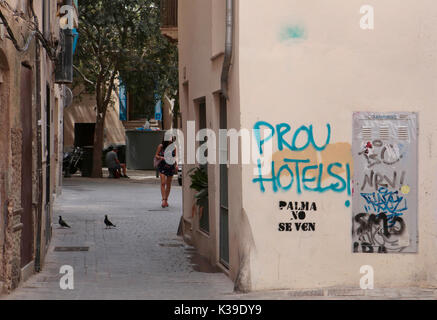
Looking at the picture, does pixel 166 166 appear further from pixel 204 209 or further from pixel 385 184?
pixel 385 184

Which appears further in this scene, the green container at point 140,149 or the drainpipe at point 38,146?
the green container at point 140,149

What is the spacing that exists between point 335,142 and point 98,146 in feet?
76.9

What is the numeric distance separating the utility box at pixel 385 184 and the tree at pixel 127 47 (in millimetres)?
20590

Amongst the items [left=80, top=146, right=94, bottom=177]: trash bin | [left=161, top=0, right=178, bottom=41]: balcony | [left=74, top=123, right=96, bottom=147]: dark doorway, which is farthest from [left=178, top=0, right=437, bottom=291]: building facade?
[left=74, top=123, right=96, bottom=147]: dark doorway

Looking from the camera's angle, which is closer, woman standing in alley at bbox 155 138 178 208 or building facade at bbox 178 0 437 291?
building facade at bbox 178 0 437 291

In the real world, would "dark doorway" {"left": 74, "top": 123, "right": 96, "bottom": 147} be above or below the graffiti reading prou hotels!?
above

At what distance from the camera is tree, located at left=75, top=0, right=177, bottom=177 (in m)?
30.1

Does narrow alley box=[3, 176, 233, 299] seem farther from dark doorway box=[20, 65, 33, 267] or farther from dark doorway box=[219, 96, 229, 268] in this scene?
dark doorway box=[20, 65, 33, 267]

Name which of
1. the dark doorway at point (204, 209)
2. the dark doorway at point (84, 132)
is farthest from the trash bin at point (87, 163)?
the dark doorway at point (204, 209)

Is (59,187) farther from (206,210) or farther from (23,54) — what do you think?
(23,54)

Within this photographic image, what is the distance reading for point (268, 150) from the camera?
31.5 feet

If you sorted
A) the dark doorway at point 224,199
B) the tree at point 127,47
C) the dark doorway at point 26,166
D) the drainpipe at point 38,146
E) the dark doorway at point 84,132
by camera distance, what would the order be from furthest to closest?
the dark doorway at point 84,132 < the tree at point 127,47 < the dark doorway at point 224,199 < the drainpipe at point 38,146 < the dark doorway at point 26,166

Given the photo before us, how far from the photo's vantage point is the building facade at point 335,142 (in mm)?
9562

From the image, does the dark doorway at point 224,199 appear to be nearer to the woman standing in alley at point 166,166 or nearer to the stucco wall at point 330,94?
the stucco wall at point 330,94
